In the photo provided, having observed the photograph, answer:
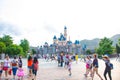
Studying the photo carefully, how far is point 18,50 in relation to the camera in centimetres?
13625

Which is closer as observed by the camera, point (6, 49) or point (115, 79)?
point (115, 79)

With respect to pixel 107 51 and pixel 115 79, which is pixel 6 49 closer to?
pixel 107 51

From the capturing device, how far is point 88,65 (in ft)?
67.1

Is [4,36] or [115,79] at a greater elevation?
[4,36]

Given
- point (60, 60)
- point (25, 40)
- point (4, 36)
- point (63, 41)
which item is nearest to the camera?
point (60, 60)

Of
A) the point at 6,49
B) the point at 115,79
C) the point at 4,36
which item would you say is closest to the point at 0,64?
the point at 115,79

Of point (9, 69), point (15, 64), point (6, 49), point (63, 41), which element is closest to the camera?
point (15, 64)

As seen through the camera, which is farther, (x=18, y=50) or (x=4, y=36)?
(x=4, y=36)

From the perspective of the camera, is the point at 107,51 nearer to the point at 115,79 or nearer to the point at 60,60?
the point at 60,60

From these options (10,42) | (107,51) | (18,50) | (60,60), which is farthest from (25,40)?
(60,60)

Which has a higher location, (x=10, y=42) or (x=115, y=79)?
(x=10, y=42)

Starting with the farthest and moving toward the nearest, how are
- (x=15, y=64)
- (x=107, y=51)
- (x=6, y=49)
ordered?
(x=6, y=49), (x=107, y=51), (x=15, y=64)

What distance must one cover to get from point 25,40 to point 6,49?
91.7ft

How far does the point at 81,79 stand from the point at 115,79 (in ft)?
7.38
